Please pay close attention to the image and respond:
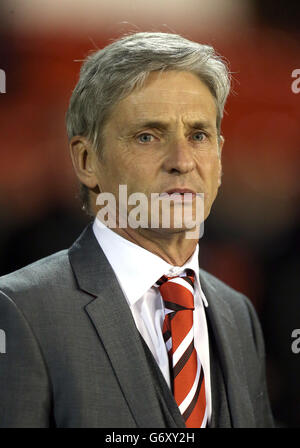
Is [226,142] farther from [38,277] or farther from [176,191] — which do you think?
[38,277]

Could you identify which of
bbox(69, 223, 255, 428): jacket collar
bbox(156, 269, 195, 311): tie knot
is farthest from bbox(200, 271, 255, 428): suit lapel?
bbox(156, 269, 195, 311): tie knot

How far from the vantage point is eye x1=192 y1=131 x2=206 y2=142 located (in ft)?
3.58

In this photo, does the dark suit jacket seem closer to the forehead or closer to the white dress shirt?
the white dress shirt

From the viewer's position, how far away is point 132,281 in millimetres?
1083

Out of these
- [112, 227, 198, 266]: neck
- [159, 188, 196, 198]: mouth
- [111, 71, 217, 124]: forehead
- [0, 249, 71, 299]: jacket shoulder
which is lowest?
[0, 249, 71, 299]: jacket shoulder

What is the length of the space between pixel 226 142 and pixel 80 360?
3.23 feet

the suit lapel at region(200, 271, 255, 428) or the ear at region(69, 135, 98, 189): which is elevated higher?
the ear at region(69, 135, 98, 189)

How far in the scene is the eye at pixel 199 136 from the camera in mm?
1090

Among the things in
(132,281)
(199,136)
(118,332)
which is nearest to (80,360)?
(118,332)

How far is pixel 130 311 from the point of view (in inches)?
41.1

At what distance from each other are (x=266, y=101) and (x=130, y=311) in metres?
0.92

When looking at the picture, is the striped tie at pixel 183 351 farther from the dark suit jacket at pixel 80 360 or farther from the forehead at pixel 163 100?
the forehead at pixel 163 100

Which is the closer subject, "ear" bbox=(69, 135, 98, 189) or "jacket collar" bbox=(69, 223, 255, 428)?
"jacket collar" bbox=(69, 223, 255, 428)

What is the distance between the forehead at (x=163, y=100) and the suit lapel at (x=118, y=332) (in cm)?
28
